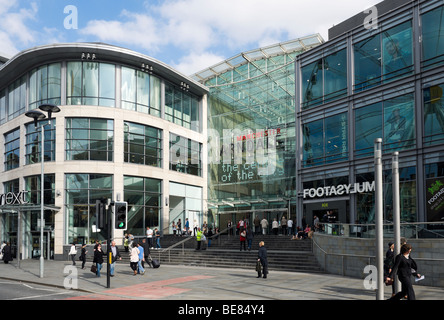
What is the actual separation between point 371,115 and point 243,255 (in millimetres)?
11937

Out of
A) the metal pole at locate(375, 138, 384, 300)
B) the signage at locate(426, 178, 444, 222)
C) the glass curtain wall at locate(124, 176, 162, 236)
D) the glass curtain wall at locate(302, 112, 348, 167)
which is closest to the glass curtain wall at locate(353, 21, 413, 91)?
the glass curtain wall at locate(302, 112, 348, 167)

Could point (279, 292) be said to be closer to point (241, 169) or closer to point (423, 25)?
point (423, 25)

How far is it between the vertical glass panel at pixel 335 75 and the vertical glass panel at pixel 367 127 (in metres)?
2.33

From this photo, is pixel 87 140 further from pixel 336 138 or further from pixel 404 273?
pixel 404 273

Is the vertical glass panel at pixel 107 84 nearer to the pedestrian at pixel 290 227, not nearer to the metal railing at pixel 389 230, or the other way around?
the pedestrian at pixel 290 227

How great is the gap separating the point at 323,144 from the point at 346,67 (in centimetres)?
541

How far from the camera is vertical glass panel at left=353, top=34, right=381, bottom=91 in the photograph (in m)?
28.1

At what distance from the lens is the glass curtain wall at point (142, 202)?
35031mm

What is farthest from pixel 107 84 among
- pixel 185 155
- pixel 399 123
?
pixel 399 123

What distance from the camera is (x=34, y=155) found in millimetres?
34781

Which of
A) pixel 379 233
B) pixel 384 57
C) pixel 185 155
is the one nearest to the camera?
pixel 379 233

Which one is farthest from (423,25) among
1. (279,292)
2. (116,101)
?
(116,101)

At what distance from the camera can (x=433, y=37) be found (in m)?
25.0

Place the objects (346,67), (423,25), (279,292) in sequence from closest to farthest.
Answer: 1. (279,292)
2. (423,25)
3. (346,67)
